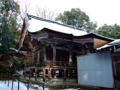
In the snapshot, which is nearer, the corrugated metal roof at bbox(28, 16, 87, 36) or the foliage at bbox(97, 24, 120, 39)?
the corrugated metal roof at bbox(28, 16, 87, 36)

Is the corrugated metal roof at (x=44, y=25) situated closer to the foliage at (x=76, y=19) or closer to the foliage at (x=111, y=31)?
the foliage at (x=111, y=31)

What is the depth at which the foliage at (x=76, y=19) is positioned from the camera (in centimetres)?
4900

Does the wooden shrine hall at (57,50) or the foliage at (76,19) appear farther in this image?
the foliage at (76,19)

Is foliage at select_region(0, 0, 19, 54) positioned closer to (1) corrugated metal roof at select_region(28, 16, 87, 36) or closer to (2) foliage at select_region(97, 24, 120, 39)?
(1) corrugated metal roof at select_region(28, 16, 87, 36)

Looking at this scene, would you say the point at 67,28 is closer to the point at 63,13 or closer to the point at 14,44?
the point at 14,44

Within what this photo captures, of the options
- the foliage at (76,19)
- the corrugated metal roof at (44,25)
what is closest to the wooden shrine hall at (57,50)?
the corrugated metal roof at (44,25)

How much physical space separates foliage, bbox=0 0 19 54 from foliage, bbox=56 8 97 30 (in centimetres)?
1644

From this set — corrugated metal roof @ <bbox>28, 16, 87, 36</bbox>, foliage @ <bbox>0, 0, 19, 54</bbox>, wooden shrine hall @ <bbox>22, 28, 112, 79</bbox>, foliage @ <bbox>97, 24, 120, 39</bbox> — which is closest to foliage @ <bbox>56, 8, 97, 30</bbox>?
foliage @ <bbox>97, 24, 120, 39</bbox>

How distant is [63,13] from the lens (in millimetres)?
49812

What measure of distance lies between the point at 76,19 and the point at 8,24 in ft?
67.2

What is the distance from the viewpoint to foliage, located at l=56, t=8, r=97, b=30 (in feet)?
161

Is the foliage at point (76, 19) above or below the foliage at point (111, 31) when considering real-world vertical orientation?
above

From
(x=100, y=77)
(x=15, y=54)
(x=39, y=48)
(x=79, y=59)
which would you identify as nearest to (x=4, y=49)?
(x=15, y=54)

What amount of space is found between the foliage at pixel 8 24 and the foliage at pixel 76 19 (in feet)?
53.9
